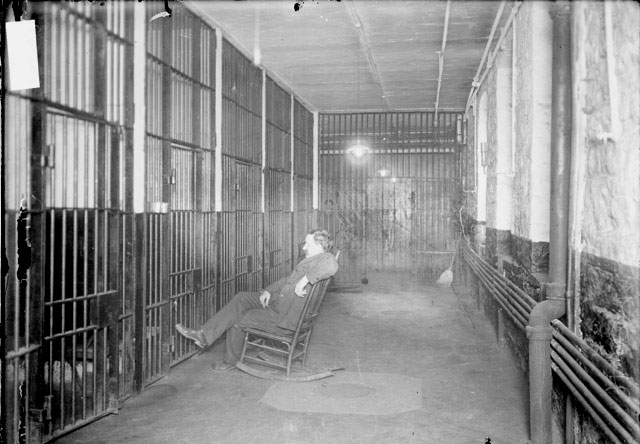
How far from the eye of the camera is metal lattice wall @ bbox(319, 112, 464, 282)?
40.0 feet

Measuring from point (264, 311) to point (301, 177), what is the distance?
630cm

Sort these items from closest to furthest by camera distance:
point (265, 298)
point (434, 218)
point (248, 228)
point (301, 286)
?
point (301, 286) → point (265, 298) → point (248, 228) → point (434, 218)

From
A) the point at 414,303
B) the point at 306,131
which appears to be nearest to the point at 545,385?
the point at 414,303

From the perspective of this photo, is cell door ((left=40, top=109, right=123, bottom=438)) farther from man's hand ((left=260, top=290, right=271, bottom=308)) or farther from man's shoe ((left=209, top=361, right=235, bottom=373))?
man's hand ((left=260, top=290, right=271, bottom=308))

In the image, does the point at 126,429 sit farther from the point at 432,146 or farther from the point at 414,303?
the point at 432,146

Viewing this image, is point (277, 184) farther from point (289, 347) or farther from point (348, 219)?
point (289, 347)

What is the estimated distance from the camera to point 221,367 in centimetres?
530

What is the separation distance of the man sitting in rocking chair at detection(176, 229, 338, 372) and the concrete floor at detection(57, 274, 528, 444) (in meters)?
0.32

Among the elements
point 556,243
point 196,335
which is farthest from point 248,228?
point 556,243

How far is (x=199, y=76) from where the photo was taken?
234 inches

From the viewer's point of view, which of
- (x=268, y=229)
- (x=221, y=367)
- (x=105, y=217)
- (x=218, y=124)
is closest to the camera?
(x=105, y=217)

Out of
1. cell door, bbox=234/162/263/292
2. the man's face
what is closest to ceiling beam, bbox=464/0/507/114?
the man's face

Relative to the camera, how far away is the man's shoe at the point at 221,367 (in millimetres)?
5276

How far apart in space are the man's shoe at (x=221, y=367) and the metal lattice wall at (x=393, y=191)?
279 inches
